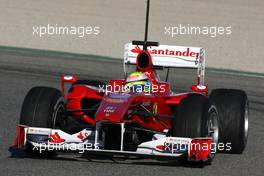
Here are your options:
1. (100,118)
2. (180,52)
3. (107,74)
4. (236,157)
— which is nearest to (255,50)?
(107,74)

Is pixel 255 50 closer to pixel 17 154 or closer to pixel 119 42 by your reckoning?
pixel 119 42

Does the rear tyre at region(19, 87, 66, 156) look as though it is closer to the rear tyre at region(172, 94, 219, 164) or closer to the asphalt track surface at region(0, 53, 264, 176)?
the asphalt track surface at region(0, 53, 264, 176)

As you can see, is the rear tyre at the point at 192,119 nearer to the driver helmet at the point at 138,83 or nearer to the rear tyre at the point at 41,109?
the driver helmet at the point at 138,83

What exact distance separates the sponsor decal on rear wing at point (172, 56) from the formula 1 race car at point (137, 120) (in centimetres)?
26

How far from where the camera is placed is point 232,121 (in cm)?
1148

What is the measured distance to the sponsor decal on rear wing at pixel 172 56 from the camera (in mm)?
12617

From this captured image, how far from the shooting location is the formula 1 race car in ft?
34.0

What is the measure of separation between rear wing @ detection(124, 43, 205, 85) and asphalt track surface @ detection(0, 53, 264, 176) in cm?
127

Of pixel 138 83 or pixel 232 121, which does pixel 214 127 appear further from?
pixel 138 83

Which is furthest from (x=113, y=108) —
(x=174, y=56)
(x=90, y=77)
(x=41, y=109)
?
(x=90, y=77)

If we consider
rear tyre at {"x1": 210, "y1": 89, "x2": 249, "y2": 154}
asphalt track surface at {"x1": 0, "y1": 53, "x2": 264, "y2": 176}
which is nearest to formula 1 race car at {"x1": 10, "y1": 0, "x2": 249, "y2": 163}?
rear tyre at {"x1": 210, "y1": 89, "x2": 249, "y2": 154}

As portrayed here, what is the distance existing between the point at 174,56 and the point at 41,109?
266cm

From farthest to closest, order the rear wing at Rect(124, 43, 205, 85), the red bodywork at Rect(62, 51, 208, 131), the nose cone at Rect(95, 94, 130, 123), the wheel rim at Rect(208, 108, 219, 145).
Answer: the rear wing at Rect(124, 43, 205, 85)
the wheel rim at Rect(208, 108, 219, 145)
the red bodywork at Rect(62, 51, 208, 131)
the nose cone at Rect(95, 94, 130, 123)

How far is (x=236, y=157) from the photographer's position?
→ 11438 millimetres
